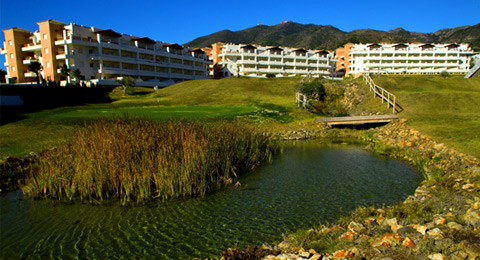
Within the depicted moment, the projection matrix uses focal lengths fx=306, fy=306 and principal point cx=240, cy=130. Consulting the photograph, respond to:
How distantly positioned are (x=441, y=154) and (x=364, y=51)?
10141 cm

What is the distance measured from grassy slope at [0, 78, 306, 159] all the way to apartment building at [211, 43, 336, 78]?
116ft

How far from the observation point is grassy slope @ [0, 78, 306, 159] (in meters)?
18.0

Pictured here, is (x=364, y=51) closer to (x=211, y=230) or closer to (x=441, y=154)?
(x=441, y=154)

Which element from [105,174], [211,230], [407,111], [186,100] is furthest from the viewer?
[186,100]

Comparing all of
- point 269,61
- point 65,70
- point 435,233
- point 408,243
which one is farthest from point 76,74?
point 435,233

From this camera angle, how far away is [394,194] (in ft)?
36.2

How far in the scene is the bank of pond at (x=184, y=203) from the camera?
7809 millimetres

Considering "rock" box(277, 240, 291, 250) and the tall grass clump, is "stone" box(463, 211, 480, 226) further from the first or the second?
the tall grass clump

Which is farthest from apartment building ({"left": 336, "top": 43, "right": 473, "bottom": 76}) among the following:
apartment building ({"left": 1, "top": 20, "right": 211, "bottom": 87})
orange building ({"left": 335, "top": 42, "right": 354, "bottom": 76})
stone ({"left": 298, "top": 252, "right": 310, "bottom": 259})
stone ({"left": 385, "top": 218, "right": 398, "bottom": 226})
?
stone ({"left": 298, "top": 252, "right": 310, "bottom": 259})

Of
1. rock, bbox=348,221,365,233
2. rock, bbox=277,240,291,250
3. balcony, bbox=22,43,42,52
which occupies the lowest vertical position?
rock, bbox=277,240,291,250

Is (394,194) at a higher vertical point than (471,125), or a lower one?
lower

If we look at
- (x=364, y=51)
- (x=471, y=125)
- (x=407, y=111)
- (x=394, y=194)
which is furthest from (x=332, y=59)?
(x=394, y=194)

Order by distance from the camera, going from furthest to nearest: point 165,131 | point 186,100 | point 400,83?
point 186,100 → point 400,83 → point 165,131

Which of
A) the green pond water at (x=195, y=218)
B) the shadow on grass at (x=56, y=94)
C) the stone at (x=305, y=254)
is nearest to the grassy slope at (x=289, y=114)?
the shadow on grass at (x=56, y=94)
